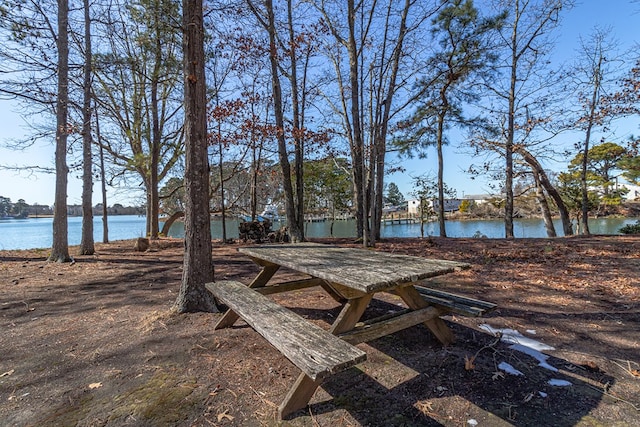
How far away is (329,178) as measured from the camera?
18.1m

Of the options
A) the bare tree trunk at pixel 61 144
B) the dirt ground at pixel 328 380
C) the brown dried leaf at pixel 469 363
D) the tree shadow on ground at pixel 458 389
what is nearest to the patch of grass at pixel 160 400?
the dirt ground at pixel 328 380

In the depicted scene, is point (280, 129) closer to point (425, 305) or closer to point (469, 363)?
point (425, 305)

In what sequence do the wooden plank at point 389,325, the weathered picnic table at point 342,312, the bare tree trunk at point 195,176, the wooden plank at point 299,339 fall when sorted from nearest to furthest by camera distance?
the wooden plank at point 299,339 < the weathered picnic table at point 342,312 < the wooden plank at point 389,325 < the bare tree trunk at point 195,176

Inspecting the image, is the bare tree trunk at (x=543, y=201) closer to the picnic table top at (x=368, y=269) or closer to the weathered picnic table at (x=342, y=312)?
the weathered picnic table at (x=342, y=312)

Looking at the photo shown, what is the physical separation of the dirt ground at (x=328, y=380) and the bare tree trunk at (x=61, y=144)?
250 centimetres

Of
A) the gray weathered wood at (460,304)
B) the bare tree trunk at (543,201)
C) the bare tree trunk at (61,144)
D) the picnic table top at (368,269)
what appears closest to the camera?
the picnic table top at (368,269)

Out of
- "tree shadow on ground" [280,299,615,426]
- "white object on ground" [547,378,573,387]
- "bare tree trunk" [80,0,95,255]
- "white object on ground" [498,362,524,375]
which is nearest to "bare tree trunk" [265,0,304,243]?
"bare tree trunk" [80,0,95,255]

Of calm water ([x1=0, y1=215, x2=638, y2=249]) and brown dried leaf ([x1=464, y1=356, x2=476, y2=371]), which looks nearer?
brown dried leaf ([x1=464, y1=356, x2=476, y2=371])

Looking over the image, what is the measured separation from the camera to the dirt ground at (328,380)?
1469 millimetres

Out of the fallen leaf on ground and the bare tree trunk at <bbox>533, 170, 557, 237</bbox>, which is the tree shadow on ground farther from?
the bare tree trunk at <bbox>533, 170, 557, 237</bbox>

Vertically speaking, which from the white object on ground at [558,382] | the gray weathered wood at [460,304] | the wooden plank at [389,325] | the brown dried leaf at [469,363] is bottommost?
the white object on ground at [558,382]

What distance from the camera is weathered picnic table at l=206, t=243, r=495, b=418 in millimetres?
1308

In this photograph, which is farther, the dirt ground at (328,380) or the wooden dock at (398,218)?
the wooden dock at (398,218)

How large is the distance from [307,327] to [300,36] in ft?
28.2
